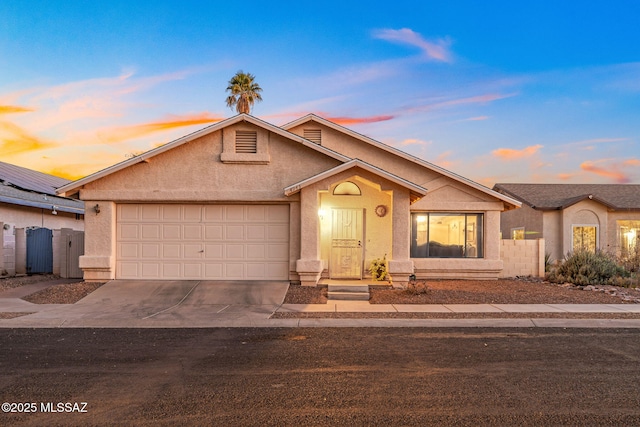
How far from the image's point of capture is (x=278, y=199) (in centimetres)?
1264

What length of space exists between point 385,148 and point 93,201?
10451 millimetres

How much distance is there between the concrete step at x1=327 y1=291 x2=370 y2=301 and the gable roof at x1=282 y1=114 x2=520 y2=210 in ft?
19.6

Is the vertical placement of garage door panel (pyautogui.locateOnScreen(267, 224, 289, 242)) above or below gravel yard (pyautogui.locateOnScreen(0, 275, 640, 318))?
above

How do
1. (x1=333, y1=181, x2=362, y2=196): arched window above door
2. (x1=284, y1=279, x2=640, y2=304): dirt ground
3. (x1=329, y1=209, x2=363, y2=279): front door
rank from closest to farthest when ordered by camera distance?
(x1=284, y1=279, x2=640, y2=304): dirt ground < (x1=329, y1=209, x2=363, y2=279): front door < (x1=333, y1=181, x2=362, y2=196): arched window above door

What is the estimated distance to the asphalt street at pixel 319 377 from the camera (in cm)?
423

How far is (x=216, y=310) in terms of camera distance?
1001 cm

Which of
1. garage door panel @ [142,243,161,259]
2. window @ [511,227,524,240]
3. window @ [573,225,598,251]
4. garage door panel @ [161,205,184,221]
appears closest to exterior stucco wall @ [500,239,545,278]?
window @ [573,225,598,251]

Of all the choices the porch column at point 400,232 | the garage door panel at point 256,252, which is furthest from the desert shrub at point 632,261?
the garage door panel at point 256,252

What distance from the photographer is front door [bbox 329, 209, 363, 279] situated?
1399cm

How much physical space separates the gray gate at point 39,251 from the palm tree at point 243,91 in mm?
15359

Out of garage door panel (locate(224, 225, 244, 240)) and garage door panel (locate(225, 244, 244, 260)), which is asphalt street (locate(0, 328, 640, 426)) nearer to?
garage door panel (locate(225, 244, 244, 260))

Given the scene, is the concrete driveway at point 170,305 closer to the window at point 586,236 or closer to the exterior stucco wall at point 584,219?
the exterior stucco wall at point 584,219

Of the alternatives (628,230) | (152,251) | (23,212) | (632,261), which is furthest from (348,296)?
(628,230)

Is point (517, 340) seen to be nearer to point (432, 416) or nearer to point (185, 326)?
point (432, 416)
